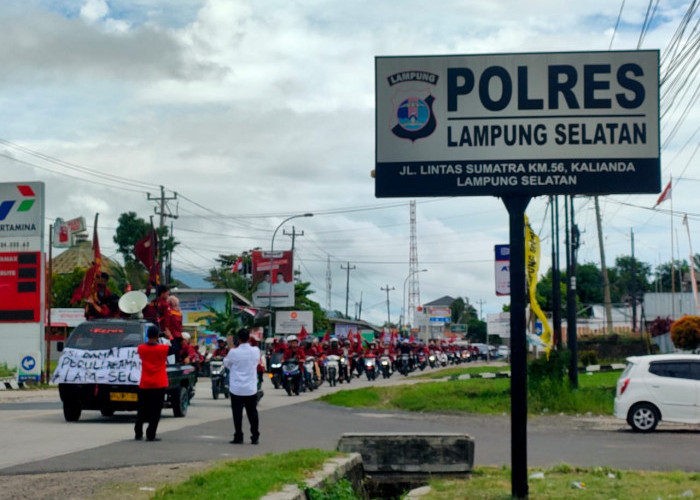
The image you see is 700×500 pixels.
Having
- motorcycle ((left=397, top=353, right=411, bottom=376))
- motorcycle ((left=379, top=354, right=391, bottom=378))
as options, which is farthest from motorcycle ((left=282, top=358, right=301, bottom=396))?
motorcycle ((left=397, top=353, right=411, bottom=376))

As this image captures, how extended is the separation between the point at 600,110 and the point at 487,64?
1.12 m

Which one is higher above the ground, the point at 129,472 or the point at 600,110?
the point at 600,110

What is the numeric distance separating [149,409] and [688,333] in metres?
40.5

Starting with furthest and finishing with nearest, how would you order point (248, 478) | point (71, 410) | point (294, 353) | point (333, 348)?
1. point (333, 348)
2. point (294, 353)
3. point (71, 410)
4. point (248, 478)

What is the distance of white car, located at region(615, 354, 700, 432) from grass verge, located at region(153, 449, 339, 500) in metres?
11.2

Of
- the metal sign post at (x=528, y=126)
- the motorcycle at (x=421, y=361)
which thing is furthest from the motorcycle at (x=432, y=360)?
the metal sign post at (x=528, y=126)

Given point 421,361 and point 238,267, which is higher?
point 238,267

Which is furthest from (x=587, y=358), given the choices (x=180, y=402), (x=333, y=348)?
(x=180, y=402)

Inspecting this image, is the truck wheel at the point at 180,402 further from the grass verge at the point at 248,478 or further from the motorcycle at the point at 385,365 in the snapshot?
the motorcycle at the point at 385,365

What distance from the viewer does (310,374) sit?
3456 centimetres

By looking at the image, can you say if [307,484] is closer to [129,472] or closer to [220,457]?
[129,472]

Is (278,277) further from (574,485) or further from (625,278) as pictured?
(625,278)

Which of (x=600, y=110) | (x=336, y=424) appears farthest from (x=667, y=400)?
(x=600, y=110)

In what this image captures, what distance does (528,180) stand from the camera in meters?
9.30
